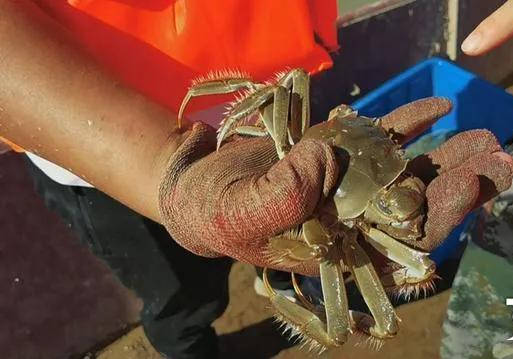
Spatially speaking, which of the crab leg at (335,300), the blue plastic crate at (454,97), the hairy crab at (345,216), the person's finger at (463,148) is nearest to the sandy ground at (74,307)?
the blue plastic crate at (454,97)

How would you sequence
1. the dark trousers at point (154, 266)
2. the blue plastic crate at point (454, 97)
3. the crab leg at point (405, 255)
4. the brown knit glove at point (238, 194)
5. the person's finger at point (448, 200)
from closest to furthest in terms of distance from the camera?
1. the brown knit glove at point (238, 194)
2. the person's finger at point (448, 200)
3. the crab leg at point (405, 255)
4. the dark trousers at point (154, 266)
5. the blue plastic crate at point (454, 97)

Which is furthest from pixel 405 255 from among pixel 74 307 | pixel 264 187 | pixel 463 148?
pixel 74 307

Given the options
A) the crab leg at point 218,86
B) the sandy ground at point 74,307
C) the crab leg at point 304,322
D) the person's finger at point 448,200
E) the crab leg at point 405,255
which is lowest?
the sandy ground at point 74,307

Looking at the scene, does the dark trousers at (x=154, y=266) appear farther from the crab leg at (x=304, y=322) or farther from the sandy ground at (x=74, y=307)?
the crab leg at (x=304, y=322)

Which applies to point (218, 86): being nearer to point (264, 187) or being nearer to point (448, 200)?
point (264, 187)

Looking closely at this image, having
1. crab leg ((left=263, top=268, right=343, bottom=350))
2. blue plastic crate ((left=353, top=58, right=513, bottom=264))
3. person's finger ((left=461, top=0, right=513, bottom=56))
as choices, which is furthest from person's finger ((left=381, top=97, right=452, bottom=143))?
blue plastic crate ((left=353, top=58, right=513, bottom=264))

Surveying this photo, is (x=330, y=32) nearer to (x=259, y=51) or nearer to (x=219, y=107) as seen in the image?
(x=259, y=51)

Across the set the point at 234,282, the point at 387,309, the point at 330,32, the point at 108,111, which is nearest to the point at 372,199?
the point at 387,309
